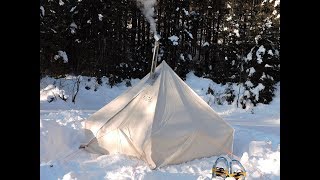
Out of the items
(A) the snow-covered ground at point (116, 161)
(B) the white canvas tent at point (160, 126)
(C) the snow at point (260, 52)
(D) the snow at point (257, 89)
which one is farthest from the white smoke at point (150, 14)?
(D) the snow at point (257, 89)

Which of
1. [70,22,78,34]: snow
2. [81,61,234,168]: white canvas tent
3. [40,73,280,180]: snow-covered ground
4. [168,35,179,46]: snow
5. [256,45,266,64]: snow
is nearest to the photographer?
[40,73,280,180]: snow-covered ground

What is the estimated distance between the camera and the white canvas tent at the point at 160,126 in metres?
6.56

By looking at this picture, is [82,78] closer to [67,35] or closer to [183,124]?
[67,35]

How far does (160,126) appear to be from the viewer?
22.0 feet

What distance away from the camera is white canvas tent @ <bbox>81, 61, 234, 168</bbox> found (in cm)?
656

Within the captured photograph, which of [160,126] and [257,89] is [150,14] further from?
[257,89]

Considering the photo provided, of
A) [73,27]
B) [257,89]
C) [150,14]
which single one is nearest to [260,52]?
[257,89]

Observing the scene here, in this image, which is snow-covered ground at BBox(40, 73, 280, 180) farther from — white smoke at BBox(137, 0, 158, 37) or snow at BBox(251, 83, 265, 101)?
snow at BBox(251, 83, 265, 101)

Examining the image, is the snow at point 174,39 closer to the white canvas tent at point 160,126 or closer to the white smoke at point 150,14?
the white smoke at point 150,14

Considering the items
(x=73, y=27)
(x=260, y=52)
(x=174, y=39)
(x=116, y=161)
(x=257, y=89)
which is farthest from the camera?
(x=174, y=39)

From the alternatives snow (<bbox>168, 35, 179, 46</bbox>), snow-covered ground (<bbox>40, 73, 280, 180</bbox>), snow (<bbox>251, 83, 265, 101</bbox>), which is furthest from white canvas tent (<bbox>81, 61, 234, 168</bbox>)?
snow (<bbox>168, 35, 179, 46</bbox>)

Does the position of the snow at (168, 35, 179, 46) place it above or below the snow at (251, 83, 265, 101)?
above
